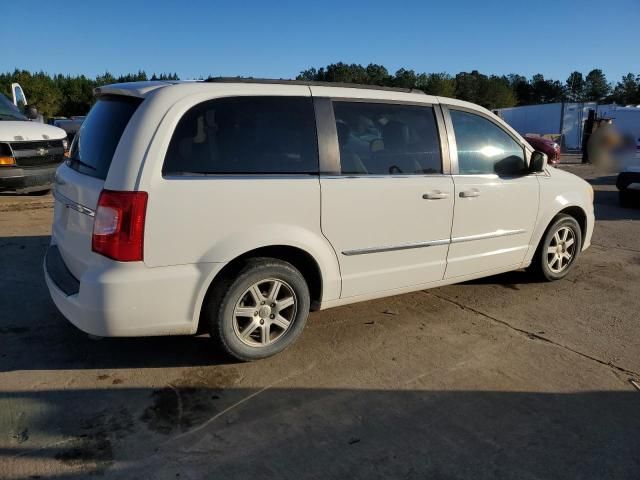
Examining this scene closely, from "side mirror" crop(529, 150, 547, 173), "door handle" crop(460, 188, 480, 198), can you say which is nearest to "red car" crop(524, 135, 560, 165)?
"side mirror" crop(529, 150, 547, 173)

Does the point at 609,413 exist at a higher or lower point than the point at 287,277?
lower

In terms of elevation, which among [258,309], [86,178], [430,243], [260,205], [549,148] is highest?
[549,148]

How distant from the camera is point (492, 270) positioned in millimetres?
4930

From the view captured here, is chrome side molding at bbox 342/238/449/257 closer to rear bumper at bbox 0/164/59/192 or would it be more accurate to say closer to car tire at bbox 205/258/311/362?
car tire at bbox 205/258/311/362

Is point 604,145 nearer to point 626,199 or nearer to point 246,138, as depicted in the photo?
point 626,199

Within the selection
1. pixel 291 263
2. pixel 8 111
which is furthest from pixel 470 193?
pixel 8 111

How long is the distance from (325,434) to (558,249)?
12.1ft

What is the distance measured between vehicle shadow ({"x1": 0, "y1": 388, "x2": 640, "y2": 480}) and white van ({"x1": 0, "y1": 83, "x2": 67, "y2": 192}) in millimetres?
6562

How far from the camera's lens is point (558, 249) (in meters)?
5.54

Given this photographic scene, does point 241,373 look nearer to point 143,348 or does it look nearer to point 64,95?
point 143,348

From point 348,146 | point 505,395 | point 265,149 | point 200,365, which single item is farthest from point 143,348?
point 505,395

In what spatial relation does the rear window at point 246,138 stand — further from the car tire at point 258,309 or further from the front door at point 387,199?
the car tire at point 258,309

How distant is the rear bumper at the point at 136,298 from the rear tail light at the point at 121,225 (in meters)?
0.07

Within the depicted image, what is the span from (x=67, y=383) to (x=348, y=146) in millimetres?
2426
